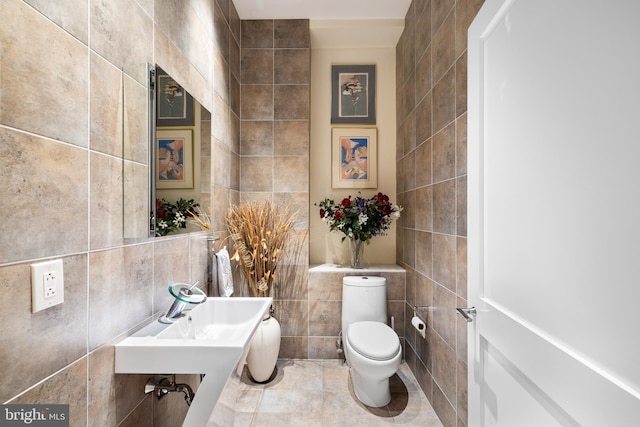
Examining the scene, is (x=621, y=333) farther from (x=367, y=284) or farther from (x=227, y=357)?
(x=367, y=284)

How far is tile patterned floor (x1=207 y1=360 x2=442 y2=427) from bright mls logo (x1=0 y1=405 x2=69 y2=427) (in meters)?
0.85

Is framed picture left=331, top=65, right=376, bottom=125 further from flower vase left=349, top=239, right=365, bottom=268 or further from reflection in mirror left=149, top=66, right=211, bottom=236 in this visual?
reflection in mirror left=149, top=66, right=211, bottom=236

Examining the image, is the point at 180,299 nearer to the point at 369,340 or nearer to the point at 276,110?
the point at 369,340

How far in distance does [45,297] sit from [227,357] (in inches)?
20.5

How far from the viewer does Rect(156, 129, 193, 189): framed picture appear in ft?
4.16

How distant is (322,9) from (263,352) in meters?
2.73

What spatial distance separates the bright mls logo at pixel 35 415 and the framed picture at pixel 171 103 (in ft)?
3.25

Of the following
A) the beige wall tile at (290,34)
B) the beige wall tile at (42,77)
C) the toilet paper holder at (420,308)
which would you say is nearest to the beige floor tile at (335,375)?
the toilet paper holder at (420,308)

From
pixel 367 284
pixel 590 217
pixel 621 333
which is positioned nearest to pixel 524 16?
pixel 590 217

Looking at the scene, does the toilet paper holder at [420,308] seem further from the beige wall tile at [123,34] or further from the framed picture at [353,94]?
the beige wall tile at [123,34]

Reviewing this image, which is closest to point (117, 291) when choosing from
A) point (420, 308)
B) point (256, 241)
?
point (256, 241)

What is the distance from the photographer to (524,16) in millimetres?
889

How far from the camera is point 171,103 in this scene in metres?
1.35

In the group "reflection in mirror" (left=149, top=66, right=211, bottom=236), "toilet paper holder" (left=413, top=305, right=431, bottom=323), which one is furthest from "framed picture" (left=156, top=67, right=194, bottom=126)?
"toilet paper holder" (left=413, top=305, right=431, bottom=323)
